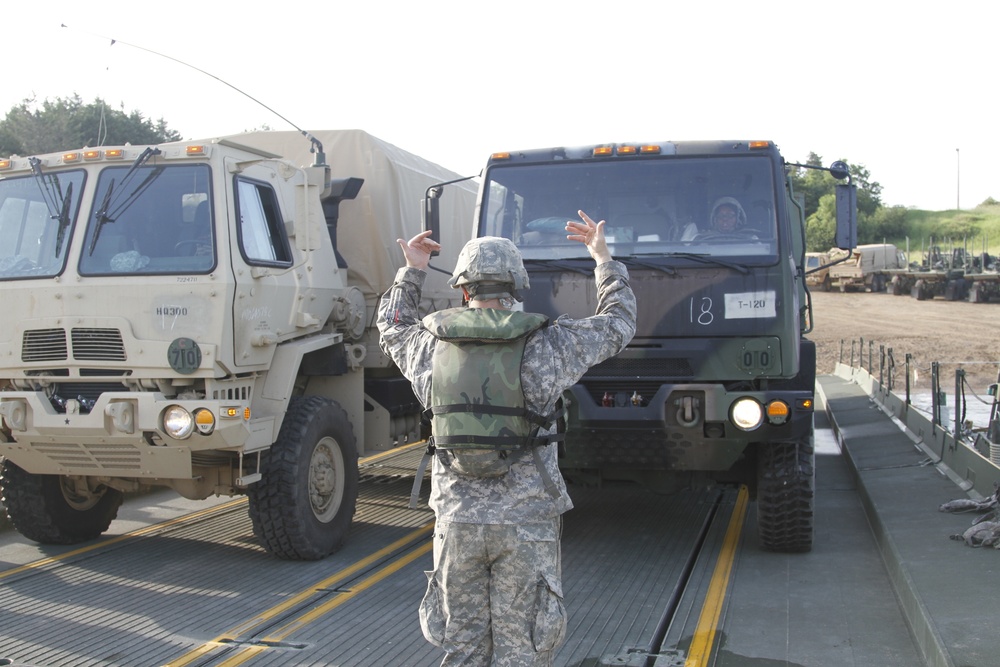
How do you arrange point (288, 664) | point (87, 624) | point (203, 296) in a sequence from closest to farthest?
point (288, 664)
point (87, 624)
point (203, 296)

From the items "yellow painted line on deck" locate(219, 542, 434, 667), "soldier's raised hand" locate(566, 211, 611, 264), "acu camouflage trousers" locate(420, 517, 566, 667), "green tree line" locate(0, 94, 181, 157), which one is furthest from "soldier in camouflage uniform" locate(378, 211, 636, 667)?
"green tree line" locate(0, 94, 181, 157)

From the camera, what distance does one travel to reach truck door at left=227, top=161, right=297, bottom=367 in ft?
21.8

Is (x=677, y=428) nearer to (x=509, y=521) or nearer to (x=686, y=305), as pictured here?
(x=686, y=305)

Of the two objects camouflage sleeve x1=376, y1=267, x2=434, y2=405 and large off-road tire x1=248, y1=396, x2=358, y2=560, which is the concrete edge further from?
large off-road tire x1=248, y1=396, x2=358, y2=560

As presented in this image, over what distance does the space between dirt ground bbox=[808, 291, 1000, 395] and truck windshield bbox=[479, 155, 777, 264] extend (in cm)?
1501

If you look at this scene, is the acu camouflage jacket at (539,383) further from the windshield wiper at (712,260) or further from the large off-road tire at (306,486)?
the large off-road tire at (306,486)

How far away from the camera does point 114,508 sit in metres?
7.97

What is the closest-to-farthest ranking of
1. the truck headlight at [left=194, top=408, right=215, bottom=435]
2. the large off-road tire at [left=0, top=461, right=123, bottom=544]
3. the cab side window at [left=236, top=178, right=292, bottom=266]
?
the truck headlight at [left=194, top=408, right=215, bottom=435] < the cab side window at [left=236, top=178, right=292, bottom=266] < the large off-road tire at [left=0, top=461, right=123, bottom=544]

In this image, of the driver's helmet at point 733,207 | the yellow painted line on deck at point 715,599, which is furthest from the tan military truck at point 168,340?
the driver's helmet at point 733,207

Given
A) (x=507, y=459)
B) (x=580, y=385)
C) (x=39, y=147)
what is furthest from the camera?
(x=39, y=147)

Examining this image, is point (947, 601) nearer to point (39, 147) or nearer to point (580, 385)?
point (580, 385)

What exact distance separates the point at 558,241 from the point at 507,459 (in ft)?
12.9

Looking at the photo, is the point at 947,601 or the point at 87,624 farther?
the point at 87,624

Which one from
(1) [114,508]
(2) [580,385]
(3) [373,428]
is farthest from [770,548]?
(1) [114,508]
